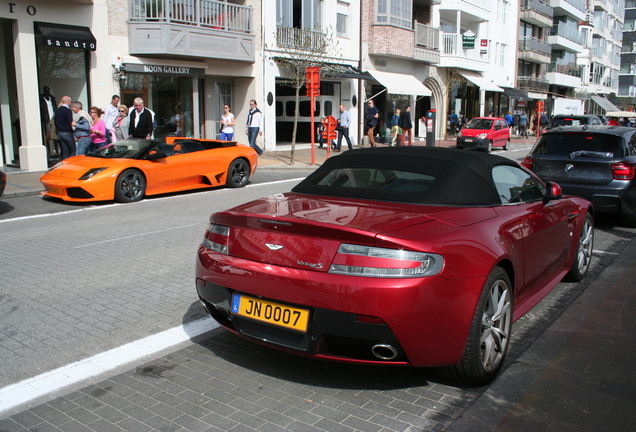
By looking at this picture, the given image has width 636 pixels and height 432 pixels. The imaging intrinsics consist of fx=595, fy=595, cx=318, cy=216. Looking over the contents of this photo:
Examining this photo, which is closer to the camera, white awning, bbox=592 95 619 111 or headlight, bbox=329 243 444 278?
headlight, bbox=329 243 444 278

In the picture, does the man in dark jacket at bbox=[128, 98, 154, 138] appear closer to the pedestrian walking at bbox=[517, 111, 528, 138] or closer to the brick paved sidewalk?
the brick paved sidewalk

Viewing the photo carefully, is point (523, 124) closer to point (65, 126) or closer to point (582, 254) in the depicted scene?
point (65, 126)

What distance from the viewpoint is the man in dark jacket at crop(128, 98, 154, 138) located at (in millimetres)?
14547

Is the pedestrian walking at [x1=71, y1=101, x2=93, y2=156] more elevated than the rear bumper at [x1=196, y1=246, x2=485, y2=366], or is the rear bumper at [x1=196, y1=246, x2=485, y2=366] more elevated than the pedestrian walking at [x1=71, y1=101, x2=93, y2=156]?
the pedestrian walking at [x1=71, y1=101, x2=93, y2=156]

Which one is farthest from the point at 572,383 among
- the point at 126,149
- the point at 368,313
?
the point at 126,149

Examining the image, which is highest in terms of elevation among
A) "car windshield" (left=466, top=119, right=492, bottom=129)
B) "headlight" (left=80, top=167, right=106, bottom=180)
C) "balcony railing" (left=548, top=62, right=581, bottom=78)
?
"balcony railing" (left=548, top=62, right=581, bottom=78)

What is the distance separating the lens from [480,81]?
3950 centimetres

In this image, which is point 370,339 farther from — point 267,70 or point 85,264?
point 267,70

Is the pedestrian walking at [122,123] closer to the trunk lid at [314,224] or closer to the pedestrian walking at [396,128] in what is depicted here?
the trunk lid at [314,224]

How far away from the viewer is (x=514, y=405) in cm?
345

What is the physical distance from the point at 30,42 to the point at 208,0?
640 cm

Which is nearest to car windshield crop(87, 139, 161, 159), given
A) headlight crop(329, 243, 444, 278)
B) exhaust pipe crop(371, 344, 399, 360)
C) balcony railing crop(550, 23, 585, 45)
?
headlight crop(329, 243, 444, 278)

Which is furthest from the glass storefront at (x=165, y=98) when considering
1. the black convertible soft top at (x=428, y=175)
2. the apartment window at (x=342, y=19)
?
the black convertible soft top at (x=428, y=175)

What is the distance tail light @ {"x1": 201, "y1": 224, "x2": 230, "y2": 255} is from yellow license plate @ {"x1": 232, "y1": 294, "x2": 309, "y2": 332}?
0.35 m
